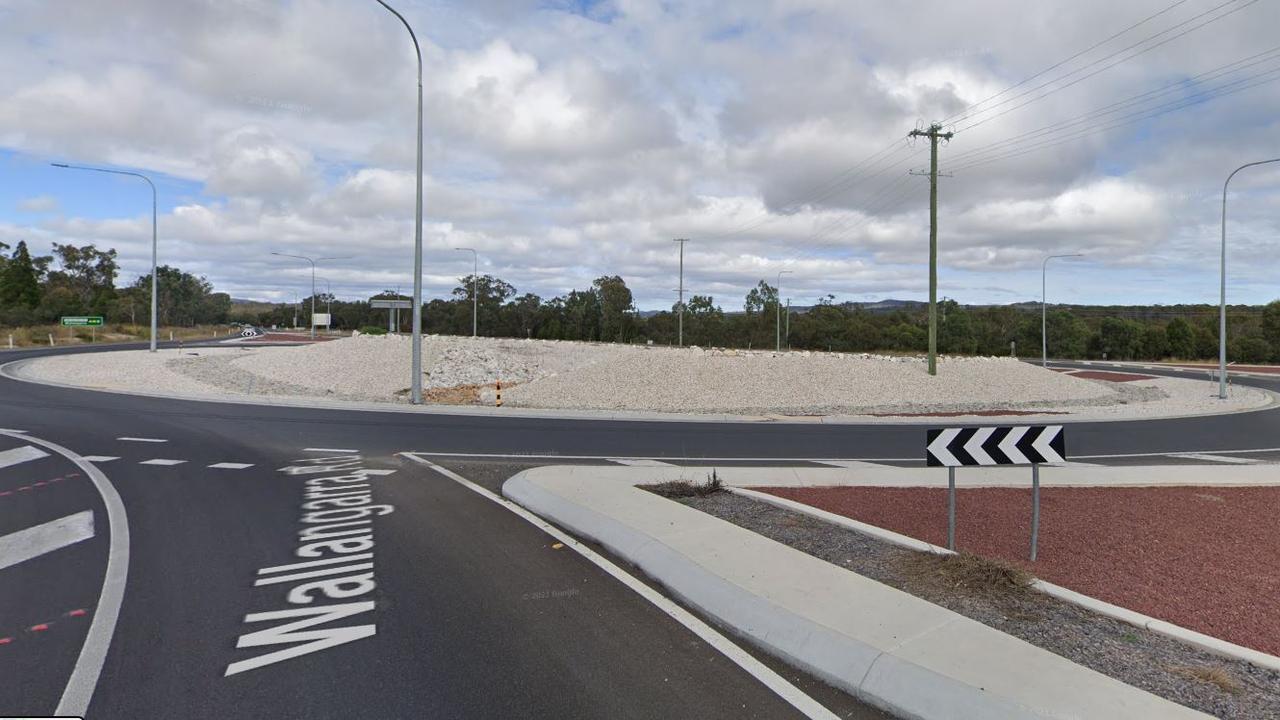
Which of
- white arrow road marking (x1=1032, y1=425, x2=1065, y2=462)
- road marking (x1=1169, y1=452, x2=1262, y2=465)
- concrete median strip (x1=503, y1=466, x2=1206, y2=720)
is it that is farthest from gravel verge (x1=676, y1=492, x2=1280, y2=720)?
road marking (x1=1169, y1=452, x2=1262, y2=465)

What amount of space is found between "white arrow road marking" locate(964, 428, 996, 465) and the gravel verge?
3.45ft

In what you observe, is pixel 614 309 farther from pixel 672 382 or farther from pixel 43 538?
pixel 43 538

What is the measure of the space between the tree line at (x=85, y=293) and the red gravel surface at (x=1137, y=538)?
9439cm

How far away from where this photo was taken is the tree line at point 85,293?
86.6 m

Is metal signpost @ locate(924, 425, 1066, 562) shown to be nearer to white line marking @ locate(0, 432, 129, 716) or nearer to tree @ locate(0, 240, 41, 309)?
white line marking @ locate(0, 432, 129, 716)

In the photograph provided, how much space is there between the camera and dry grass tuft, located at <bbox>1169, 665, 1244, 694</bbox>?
4.17m

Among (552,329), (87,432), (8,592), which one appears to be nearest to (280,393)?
(87,432)

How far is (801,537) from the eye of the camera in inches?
288

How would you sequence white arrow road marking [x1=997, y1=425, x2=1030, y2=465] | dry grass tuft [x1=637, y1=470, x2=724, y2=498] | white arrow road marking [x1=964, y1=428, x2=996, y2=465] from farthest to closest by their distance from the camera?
dry grass tuft [x1=637, y1=470, x2=724, y2=498]
white arrow road marking [x1=964, y1=428, x2=996, y2=465]
white arrow road marking [x1=997, y1=425, x2=1030, y2=465]

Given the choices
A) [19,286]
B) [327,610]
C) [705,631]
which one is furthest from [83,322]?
[705,631]

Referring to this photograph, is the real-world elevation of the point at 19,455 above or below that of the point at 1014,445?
below

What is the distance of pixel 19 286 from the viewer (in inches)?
3467

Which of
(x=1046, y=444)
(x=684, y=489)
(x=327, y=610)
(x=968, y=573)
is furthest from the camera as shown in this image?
(x=684, y=489)

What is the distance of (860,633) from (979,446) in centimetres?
289
